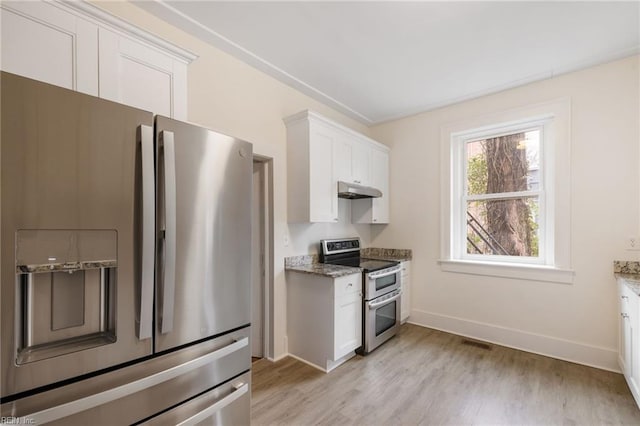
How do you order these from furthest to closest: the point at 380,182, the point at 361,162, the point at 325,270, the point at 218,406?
the point at 380,182 < the point at 361,162 < the point at 325,270 < the point at 218,406

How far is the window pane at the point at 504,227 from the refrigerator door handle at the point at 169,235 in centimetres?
354

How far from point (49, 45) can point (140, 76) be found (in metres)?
0.38

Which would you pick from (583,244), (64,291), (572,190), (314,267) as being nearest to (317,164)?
(314,267)

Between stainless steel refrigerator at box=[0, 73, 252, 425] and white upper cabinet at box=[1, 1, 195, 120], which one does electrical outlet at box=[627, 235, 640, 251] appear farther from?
white upper cabinet at box=[1, 1, 195, 120]

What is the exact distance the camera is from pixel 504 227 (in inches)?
132

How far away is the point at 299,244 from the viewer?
3.13 meters

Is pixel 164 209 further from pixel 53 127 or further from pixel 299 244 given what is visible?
pixel 299 244

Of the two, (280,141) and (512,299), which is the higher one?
(280,141)

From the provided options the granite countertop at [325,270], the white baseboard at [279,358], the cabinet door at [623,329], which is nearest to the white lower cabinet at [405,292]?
the granite countertop at [325,270]

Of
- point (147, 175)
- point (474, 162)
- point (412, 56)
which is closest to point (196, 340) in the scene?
point (147, 175)

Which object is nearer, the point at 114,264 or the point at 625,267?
the point at 114,264

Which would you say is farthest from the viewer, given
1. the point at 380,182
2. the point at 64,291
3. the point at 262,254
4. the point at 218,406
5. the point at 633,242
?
the point at 380,182

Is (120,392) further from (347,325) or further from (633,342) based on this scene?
(633,342)

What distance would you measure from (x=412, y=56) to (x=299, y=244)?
2.17 metres
